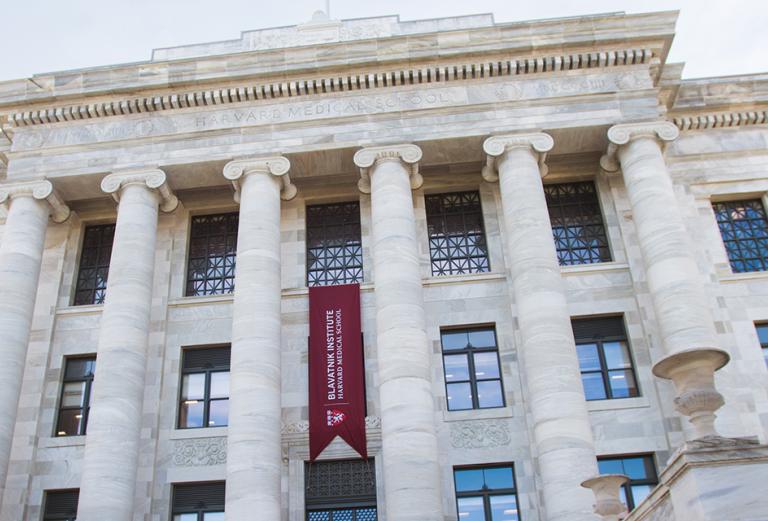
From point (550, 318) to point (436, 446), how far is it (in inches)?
170

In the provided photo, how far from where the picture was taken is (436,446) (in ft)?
65.2

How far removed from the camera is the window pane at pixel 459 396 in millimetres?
22312

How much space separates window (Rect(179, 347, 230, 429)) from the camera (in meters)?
22.8

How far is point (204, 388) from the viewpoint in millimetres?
23359

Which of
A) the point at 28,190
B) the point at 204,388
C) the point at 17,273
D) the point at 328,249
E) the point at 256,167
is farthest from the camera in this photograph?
the point at 328,249

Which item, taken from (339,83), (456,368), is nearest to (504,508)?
(456,368)

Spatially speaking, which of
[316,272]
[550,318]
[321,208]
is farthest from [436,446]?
[321,208]

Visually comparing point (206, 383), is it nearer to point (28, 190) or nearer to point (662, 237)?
point (28, 190)

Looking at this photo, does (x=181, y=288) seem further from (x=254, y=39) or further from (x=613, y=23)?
(x=613, y=23)

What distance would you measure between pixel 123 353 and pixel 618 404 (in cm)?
1308

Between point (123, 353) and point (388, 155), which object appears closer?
point (123, 353)

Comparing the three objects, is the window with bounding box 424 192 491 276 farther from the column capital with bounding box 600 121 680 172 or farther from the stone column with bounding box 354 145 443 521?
the column capital with bounding box 600 121 680 172

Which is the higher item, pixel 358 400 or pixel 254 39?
pixel 254 39

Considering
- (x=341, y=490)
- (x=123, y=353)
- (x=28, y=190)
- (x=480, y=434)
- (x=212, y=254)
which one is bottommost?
(x=341, y=490)
